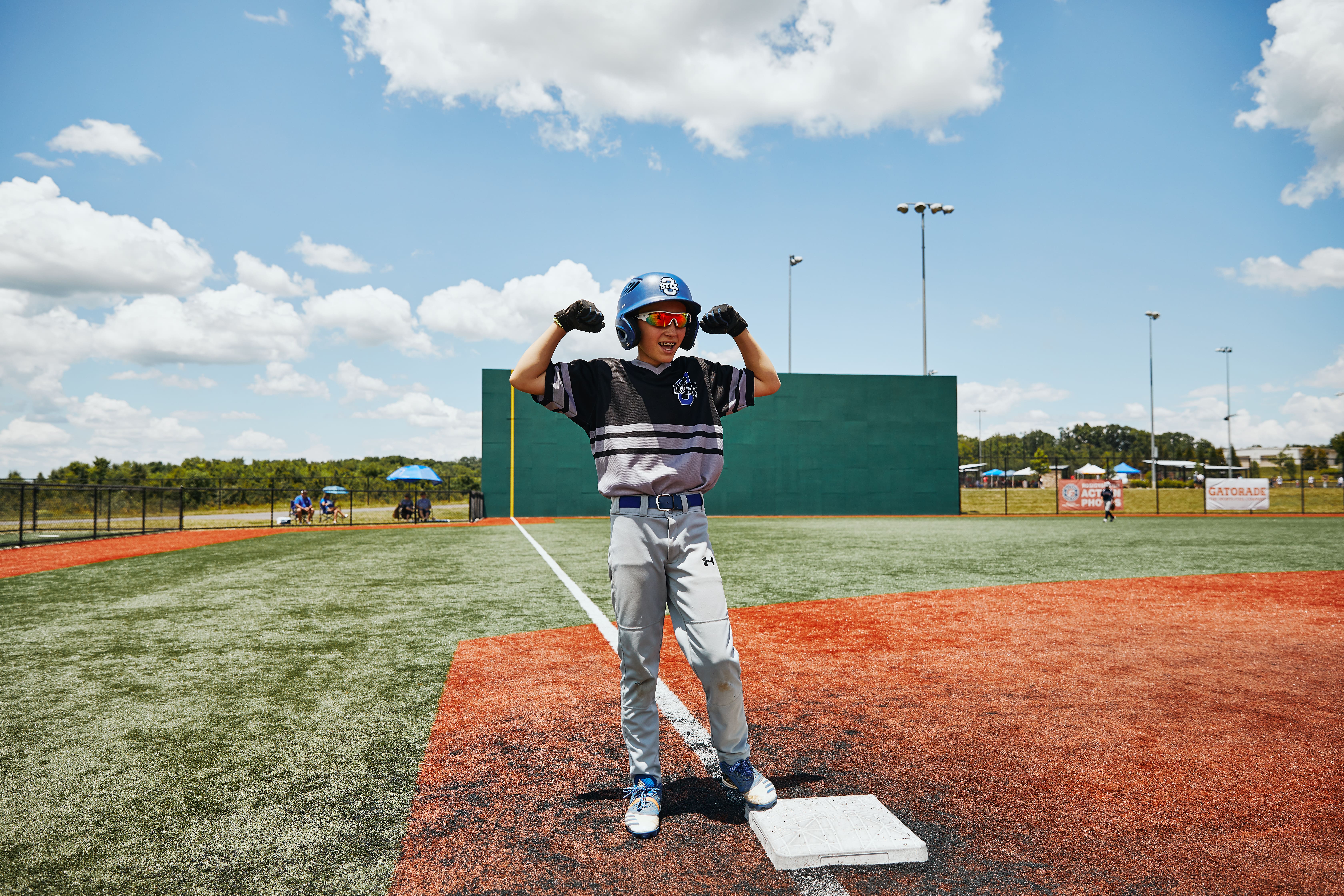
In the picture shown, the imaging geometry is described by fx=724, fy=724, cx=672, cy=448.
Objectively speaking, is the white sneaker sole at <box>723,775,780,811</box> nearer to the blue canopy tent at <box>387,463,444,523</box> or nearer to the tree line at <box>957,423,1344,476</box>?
the blue canopy tent at <box>387,463,444,523</box>

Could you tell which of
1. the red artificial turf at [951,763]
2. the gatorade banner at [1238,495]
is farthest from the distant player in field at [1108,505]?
the red artificial turf at [951,763]

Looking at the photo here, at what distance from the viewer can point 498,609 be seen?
24.9 feet

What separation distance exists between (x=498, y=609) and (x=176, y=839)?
4.94 m

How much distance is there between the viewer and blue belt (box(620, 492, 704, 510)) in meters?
2.71

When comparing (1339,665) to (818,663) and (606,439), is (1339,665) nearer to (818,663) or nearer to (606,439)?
(818,663)

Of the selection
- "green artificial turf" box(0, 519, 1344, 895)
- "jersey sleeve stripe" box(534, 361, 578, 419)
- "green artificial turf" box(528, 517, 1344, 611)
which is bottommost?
"green artificial turf" box(528, 517, 1344, 611)

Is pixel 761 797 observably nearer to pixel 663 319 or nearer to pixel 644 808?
pixel 644 808

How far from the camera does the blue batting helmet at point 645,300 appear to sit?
2834 mm

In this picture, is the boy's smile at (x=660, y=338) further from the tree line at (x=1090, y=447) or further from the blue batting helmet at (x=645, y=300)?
the tree line at (x=1090, y=447)

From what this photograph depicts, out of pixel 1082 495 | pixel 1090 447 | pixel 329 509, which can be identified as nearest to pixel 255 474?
pixel 329 509

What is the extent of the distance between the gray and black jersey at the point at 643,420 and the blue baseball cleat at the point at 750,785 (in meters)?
1.09

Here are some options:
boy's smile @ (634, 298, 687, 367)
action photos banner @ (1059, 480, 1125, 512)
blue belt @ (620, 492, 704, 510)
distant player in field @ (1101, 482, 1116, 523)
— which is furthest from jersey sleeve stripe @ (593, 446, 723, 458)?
action photos banner @ (1059, 480, 1125, 512)

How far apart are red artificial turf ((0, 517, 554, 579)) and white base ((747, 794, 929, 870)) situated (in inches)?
503

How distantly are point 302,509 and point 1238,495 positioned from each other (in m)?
37.7
